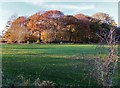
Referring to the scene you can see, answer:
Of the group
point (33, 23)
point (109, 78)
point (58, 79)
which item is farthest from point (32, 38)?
point (109, 78)

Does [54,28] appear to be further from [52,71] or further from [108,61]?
[108,61]

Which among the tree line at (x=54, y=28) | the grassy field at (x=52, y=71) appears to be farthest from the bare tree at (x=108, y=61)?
the tree line at (x=54, y=28)

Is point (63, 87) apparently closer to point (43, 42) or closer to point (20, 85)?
point (20, 85)

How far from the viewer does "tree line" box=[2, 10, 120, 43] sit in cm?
2780

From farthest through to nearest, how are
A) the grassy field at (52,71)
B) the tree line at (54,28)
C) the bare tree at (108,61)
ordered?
the tree line at (54,28), the grassy field at (52,71), the bare tree at (108,61)

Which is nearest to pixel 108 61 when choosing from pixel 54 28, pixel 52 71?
pixel 52 71

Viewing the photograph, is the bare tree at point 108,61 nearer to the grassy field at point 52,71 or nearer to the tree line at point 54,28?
the grassy field at point 52,71

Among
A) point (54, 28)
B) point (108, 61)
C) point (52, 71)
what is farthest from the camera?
point (54, 28)

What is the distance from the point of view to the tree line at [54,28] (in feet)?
91.2

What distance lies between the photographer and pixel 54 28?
3331 cm

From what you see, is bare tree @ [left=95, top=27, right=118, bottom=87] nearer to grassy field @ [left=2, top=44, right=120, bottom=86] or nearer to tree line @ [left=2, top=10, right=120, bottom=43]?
grassy field @ [left=2, top=44, right=120, bottom=86]

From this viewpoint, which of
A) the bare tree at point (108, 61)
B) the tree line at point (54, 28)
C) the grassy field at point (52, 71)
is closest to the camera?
the bare tree at point (108, 61)

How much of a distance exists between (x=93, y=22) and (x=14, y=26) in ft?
43.5

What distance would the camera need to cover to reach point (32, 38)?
3134cm
